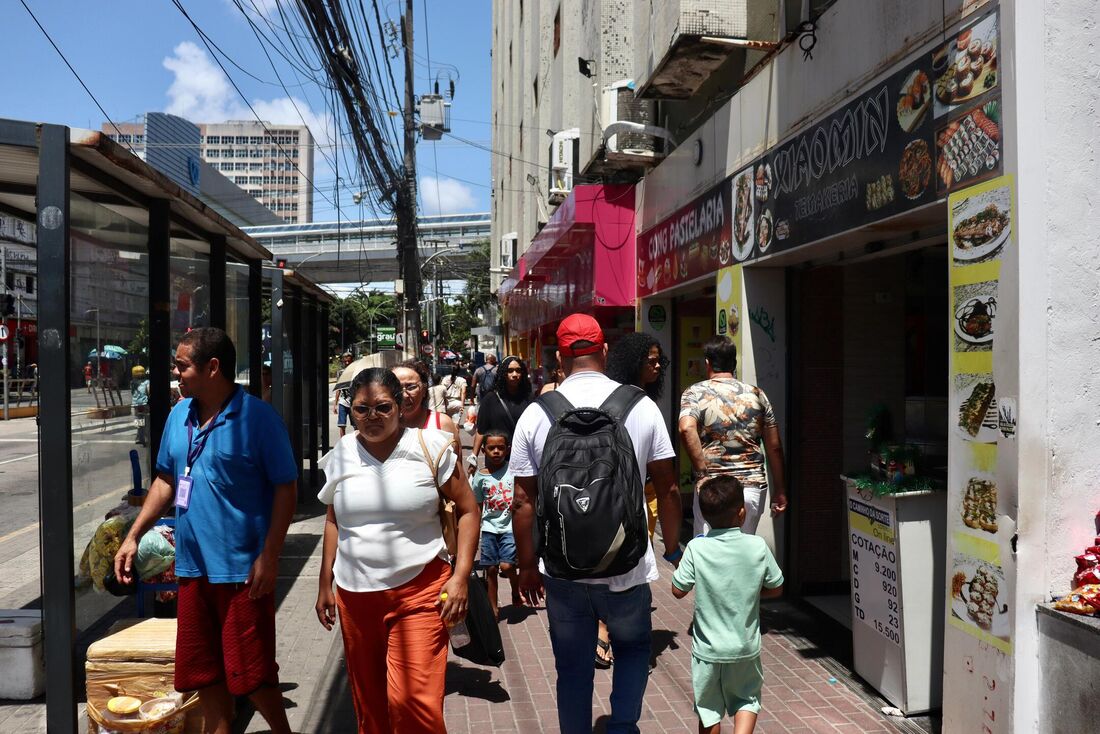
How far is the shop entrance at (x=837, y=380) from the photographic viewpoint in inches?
245

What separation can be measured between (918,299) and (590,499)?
4.25m

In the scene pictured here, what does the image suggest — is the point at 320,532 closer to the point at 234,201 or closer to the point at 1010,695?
the point at 1010,695

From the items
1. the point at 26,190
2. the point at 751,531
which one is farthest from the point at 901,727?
the point at 26,190

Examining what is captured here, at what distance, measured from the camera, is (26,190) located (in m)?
4.67

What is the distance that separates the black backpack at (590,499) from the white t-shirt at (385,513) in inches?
18.4

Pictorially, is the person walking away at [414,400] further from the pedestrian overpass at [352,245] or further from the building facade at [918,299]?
the pedestrian overpass at [352,245]

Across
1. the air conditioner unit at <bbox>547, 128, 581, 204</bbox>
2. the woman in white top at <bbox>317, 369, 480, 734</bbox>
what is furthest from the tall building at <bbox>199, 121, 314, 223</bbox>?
the woman in white top at <bbox>317, 369, 480, 734</bbox>

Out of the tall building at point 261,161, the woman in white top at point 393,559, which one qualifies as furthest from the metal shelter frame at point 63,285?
the tall building at point 261,161

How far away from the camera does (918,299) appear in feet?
20.2

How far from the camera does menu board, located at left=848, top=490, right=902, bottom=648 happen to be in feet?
13.8

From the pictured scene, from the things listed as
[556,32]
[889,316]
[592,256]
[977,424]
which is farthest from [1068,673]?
[556,32]

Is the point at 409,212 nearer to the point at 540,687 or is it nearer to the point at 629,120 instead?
the point at 629,120

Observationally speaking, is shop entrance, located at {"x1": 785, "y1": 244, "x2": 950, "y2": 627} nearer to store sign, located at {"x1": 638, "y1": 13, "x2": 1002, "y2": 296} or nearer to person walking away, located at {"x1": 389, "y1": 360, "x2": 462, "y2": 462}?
store sign, located at {"x1": 638, "y1": 13, "x2": 1002, "y2": 296}

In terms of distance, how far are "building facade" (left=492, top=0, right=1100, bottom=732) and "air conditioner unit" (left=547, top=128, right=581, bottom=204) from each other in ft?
18.5
